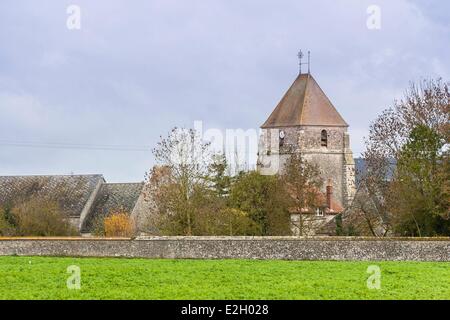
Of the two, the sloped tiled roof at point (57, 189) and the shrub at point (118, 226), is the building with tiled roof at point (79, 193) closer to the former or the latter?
the sloped tiled roof at point (57, 189)

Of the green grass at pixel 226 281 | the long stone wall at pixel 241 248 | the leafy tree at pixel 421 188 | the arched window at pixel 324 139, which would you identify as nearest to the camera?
the green grass at pixel 226 281

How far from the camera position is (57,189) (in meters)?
74.8

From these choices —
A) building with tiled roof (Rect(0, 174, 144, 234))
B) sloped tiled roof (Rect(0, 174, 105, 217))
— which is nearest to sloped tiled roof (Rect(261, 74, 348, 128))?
building with tiled roof (Rect(0, 174, 144, 234))

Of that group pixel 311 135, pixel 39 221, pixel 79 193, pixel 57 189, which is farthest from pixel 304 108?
pixel 39 221

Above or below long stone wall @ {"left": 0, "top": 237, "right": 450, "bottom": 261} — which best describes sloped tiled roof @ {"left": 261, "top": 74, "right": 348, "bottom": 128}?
above

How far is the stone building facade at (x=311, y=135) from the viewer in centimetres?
8300

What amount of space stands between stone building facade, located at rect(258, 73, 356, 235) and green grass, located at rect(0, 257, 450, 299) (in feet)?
159

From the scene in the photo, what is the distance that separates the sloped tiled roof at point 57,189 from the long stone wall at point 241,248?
29.8 meters

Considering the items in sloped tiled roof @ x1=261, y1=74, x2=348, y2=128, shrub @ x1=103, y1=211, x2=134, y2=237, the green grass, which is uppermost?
sloped tiled roof @ x1=261, y1=74, x2=348, y2=128

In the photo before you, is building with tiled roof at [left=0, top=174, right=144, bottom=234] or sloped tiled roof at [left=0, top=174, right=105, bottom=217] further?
sloped tiled roof at [left=0, top=174, right=105, bottom=217]

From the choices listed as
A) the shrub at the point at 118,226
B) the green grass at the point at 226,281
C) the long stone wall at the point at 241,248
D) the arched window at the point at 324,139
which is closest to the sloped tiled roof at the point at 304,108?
the arched window at the point at 324,139

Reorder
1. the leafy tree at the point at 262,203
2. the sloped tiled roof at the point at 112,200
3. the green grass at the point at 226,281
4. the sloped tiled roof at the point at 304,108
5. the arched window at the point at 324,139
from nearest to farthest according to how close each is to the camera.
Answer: the green grass at the point at 226,281 < the leafy tree at the point at 262,203 < the sloped tiled roof at the point at 112,200 < the sloped tiled roof at the point at 304,108 < the arched window at the point at 324,139

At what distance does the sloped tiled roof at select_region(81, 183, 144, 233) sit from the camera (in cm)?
7294

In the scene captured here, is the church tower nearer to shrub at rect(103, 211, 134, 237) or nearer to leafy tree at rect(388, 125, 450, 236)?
shrub at rect(103, 211, 134, 237)
